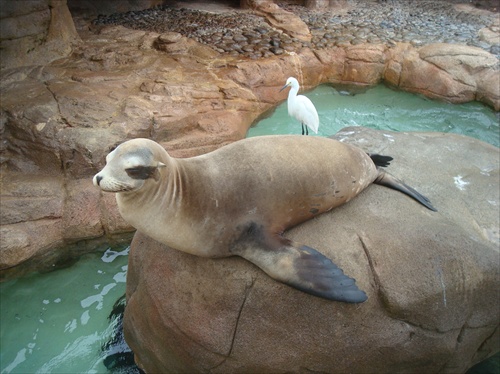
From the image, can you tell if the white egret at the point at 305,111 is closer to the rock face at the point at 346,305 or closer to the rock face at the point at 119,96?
the rock face at the point at 119,96

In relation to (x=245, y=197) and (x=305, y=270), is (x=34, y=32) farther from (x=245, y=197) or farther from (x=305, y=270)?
(x=305, y=270)

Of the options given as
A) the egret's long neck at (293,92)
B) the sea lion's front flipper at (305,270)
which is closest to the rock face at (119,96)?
the egret's long neck at (293,92)

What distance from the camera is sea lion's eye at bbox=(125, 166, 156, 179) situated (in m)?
2.43

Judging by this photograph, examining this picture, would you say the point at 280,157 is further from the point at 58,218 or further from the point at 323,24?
the point at 323,24

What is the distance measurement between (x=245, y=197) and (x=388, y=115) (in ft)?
16.3

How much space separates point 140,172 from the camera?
245cm

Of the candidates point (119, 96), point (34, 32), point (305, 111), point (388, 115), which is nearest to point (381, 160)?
point (305, 111)

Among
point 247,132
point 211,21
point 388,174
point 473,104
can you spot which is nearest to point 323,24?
point 211,21

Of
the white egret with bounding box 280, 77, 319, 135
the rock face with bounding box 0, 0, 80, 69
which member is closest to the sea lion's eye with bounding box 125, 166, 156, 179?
the white egret with bounding box 280, 77, 319, 135

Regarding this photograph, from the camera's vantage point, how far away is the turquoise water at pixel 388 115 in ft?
21.9

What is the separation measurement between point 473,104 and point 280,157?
5.53m

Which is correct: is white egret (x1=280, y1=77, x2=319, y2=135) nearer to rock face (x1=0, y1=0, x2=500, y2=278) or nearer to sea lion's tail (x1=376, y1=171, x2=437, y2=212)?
rock face (x1=0, y1=0, x2=500, y2=278)

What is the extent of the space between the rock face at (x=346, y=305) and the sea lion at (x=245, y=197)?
Result: 6.1 inches

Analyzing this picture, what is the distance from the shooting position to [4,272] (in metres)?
4.28
